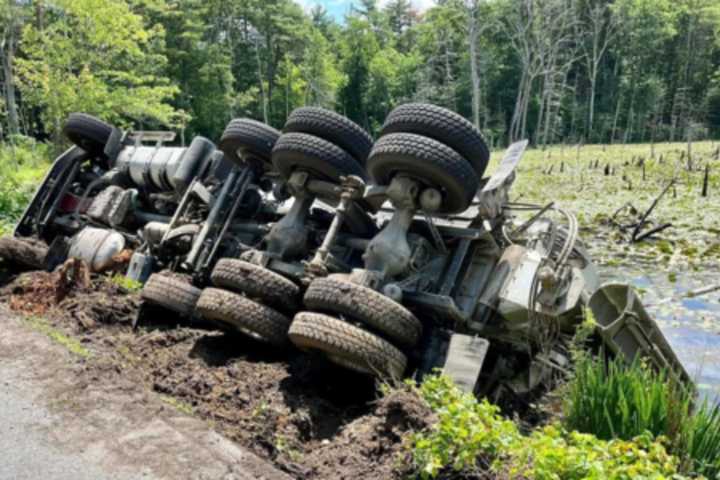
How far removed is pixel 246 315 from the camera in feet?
15.3

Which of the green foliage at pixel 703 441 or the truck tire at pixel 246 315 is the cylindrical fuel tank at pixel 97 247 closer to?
the truck tire at pixel 246 315

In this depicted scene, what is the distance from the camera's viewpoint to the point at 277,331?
4.76 metres

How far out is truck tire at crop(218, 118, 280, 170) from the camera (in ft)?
21.0

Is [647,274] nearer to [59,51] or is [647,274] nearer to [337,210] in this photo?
[337,210]

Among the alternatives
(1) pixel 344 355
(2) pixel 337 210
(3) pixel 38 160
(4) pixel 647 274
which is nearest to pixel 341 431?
(1) pixel 344 355

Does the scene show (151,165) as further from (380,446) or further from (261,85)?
(261,85)

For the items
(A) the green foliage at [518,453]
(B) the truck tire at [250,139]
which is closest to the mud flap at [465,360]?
(A) the green foliage at [518,453]

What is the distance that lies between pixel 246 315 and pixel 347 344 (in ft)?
3.33

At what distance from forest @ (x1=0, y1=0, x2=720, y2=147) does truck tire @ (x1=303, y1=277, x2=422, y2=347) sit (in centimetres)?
2272

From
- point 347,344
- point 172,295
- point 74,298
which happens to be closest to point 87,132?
point 74,298

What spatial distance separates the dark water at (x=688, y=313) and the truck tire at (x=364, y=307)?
323cm

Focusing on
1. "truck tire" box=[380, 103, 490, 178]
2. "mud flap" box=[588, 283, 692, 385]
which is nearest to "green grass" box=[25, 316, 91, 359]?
"truck tire" box=[380, 103, 490, 178]

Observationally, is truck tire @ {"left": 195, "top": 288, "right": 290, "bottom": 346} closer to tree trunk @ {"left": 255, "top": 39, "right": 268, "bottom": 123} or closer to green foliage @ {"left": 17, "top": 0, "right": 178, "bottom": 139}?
green foliage @ {"left": 17, "top": 0, "right": 178, "bottom": 139}

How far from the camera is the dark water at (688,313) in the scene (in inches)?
270
